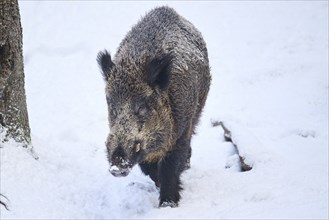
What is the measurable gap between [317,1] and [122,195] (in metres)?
11.5

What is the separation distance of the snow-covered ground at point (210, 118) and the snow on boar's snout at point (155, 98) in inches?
17.5

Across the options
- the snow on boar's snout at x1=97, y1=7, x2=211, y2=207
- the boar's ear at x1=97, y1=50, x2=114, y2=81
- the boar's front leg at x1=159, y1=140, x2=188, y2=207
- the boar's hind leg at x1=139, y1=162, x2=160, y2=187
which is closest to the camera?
the snow on boar's snout at x1=97, y1=7, x2=211, y2=207

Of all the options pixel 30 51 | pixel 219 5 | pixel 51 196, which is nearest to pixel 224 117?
pixel 51 196

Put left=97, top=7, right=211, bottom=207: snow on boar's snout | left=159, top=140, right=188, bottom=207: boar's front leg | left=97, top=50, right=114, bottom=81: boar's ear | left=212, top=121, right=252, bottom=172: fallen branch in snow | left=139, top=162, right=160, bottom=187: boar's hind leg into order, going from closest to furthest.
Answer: left=97, top=7, right=211, bottom=207: snow on boar's snout
left=97, top=50, right=114, bottom=81: boar's ear
left=159, top=140, right=188, bottom=207: boar's front leg
left=139, top=162, right=160, bottom=187: boar's hind leg
left=212, top=121, right=252, bottom=172: fallen branch in snow

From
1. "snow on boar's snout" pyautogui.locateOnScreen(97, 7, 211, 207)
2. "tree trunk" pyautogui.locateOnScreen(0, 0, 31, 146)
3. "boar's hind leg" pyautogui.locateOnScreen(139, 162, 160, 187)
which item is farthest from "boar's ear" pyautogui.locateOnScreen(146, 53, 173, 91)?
"tree trunk" pyautogui.locateOnScreen(0, 0, 31, 146)

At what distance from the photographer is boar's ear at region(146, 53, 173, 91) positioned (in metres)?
4.84

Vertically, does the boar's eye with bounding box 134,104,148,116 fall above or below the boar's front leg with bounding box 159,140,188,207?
above

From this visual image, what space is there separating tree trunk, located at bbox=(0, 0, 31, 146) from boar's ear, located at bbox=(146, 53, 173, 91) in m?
1.45

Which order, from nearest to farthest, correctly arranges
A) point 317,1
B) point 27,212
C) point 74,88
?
point 27,212 → point 74,88 → point 317,1

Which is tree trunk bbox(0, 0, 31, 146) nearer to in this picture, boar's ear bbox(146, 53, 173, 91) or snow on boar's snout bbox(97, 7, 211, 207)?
snow on boar's snout bbox(97, 7, 211, 207)

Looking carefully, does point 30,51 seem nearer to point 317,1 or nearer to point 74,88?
point 74,88

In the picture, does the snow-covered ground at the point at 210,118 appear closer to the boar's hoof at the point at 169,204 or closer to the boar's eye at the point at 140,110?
the boar's hoof at the point at 169,204

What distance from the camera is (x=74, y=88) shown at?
10.9m

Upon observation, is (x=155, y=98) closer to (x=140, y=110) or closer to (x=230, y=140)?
(x=140, y=110)
